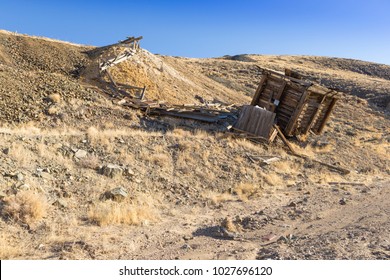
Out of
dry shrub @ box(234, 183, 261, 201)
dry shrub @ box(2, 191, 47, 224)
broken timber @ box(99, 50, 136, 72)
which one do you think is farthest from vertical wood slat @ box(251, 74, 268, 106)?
dry shrub @ box(2, 191, 47, 224)

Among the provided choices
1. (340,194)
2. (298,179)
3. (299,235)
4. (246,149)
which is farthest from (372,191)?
(299,235)

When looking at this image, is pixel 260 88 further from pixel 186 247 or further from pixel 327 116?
pixel 186 247

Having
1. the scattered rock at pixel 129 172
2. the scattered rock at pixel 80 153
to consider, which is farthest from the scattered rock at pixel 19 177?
the scattered rock at pixel 129 172

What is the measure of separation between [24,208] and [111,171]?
3501mm

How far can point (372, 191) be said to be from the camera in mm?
13102

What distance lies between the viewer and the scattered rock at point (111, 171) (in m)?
11.4

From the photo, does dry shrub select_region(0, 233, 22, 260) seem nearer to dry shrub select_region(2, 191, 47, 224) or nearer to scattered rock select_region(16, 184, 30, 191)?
dry shrub select_region(2, 191, 47, 224)

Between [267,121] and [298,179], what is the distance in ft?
11.8

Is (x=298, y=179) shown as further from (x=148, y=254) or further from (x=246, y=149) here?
(x=148, y=254)

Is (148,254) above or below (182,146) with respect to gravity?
below

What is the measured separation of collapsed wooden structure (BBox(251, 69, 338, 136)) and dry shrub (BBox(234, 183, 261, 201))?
21.6 ft

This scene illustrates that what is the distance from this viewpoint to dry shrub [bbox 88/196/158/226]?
8.88 metres

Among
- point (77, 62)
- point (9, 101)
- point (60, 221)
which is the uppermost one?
point (77, 62)

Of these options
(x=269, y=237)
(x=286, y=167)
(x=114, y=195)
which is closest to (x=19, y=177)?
(x=114, y=195)
